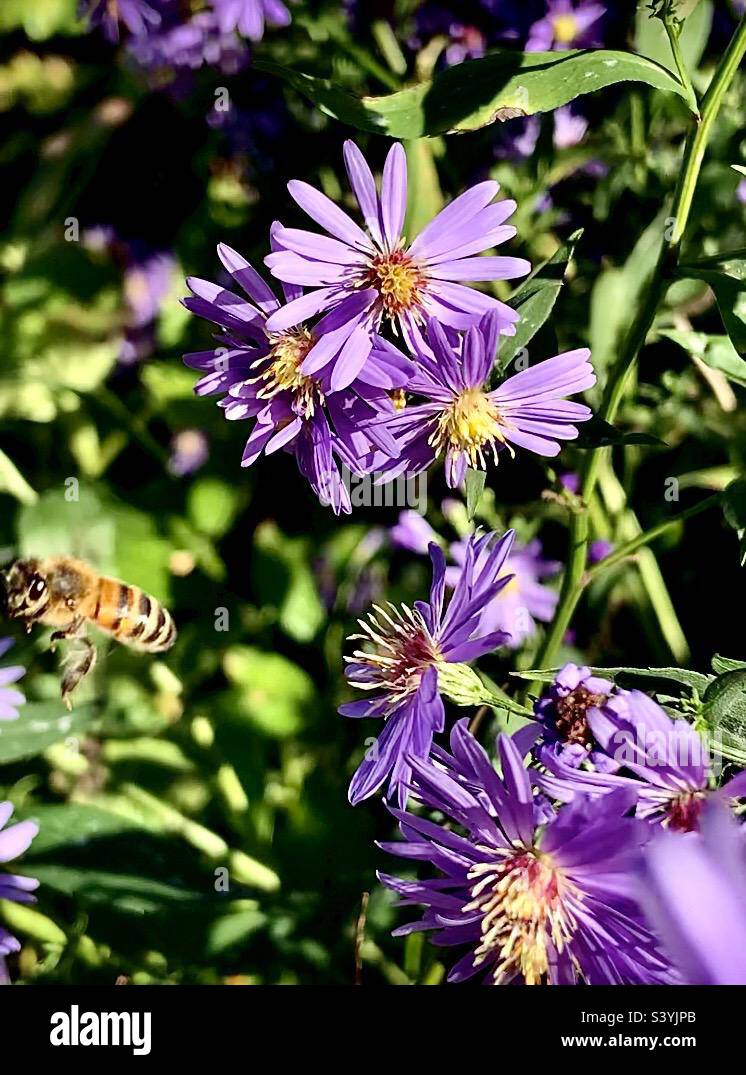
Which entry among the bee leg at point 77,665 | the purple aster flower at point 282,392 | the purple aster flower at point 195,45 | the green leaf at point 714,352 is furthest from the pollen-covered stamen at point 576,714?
the purple aster flower at point 195,45

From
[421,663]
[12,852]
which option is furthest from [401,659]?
[12,852]

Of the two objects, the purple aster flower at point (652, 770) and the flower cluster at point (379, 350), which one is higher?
the flower cluster at point (379, 350)

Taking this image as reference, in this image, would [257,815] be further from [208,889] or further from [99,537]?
[99,537]

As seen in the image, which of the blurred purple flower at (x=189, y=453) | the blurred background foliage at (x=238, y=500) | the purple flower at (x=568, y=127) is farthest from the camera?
the blurred purple flower at (x=189, y=453)

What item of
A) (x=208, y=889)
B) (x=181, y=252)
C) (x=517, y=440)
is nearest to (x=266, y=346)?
(x=517, y=440)

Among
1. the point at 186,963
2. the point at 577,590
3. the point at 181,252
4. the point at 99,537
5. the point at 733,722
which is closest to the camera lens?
the point at 733,722

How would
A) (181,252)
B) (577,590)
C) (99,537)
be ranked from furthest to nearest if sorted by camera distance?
(181,252) < (99,537) < (577,590)

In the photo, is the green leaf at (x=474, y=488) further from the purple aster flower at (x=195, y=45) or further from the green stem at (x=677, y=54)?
the purple aster flower at (x=195, y=45)

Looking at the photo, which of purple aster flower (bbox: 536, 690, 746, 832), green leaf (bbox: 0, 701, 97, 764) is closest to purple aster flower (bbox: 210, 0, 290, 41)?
green leaf (bbox: 0, 701, 97, 764)
